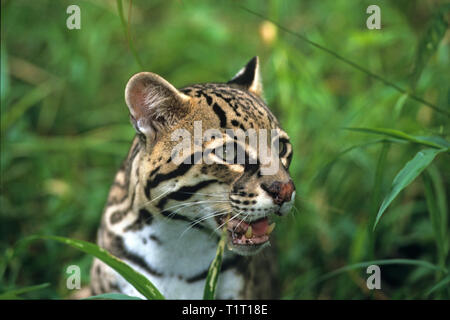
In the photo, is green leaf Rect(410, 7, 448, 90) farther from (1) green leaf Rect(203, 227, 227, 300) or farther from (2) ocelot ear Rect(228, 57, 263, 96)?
(1) green leaf Rect(203, 227, 227, 300)

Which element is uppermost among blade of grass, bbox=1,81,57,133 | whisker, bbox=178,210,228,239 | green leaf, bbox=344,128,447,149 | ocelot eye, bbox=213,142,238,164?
blade of grass, bbox=1,81,57,133

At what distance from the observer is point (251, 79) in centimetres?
360

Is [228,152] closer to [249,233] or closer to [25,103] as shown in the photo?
[249,233]

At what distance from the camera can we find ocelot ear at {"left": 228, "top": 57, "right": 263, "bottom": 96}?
11.7ft

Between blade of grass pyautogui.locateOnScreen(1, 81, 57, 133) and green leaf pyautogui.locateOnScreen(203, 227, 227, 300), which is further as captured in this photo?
blade of grass pyautogui.locateOnScreen(1, 81, 57, 133)

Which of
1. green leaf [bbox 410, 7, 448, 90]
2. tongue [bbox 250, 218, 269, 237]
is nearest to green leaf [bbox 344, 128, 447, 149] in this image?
green leaf [bbox 410, 7, 448, 90]

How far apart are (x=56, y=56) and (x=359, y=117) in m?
3.23

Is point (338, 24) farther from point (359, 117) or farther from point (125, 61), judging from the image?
point (125, 61)

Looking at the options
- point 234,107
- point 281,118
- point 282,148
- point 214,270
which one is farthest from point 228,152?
point 281,118

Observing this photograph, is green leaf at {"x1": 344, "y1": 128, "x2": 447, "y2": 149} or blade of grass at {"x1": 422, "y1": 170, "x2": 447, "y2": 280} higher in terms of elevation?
green leaf at {"x1": 344, "y1": 128, "x2": 447, "y2": 149}

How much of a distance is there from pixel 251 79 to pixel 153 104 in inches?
27.9

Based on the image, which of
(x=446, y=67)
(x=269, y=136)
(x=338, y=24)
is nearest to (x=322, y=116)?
(x=446, y=67)
